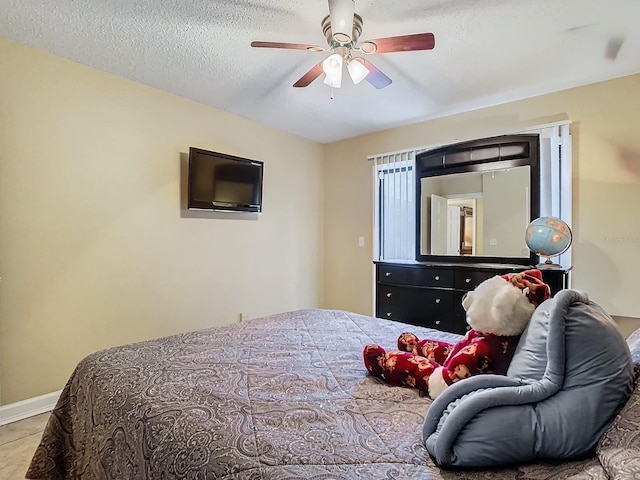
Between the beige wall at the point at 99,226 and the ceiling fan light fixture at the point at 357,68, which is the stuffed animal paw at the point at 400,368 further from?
the beige wall at the point at 99,226

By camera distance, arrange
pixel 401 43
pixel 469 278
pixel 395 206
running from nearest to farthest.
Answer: pixel 401 43, pixel 469 278, pixel 395 206

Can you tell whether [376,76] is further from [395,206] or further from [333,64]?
[395,206]

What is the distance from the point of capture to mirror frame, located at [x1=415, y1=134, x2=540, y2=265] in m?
3.04

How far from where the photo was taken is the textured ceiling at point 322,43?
1972 mm

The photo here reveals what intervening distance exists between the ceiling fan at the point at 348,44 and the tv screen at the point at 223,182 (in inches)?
53.5

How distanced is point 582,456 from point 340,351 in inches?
40.5

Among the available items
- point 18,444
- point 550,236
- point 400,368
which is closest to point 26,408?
point 18,444

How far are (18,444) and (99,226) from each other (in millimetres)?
1428

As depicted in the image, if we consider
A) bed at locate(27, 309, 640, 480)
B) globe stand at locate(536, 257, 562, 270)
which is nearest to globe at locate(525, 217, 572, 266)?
globe stand at locate(536, 257, 562, 270)

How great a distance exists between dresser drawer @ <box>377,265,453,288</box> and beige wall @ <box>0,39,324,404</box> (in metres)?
1.35

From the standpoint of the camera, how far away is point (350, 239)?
4.38m

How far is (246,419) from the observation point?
3.44ft

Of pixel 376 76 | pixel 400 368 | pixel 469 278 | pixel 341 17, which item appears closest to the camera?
pixel 400 368

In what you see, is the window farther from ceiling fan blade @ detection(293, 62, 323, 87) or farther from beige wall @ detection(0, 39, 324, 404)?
ceiling fan blade @ detection(293, 62, 323, 87)
